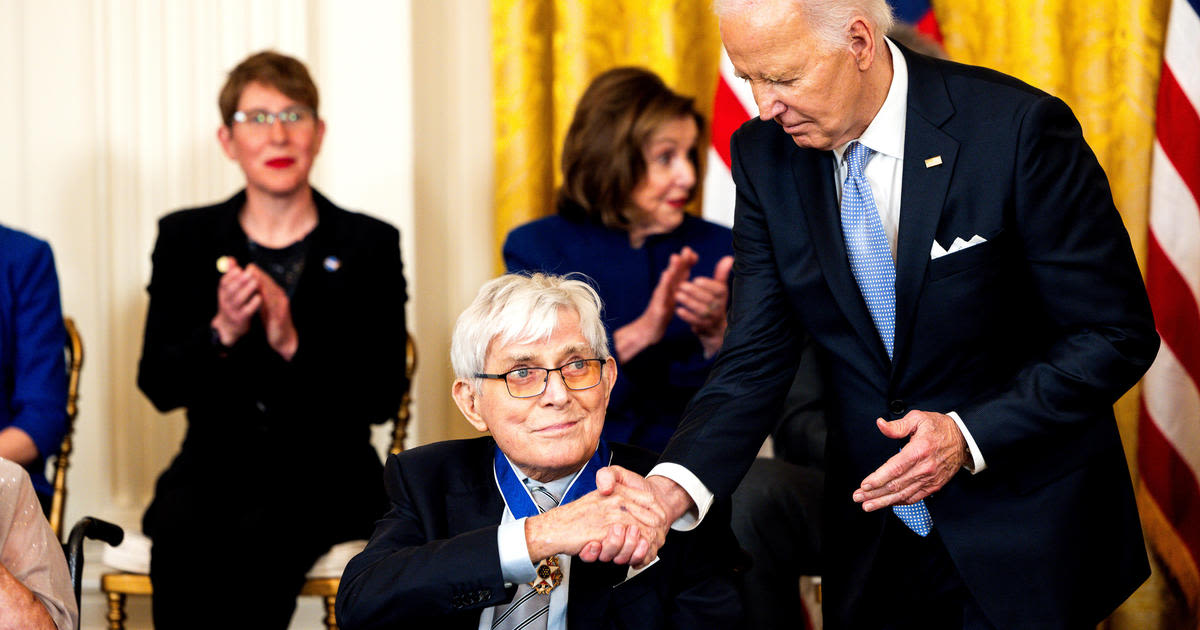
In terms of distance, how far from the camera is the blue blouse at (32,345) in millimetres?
3439

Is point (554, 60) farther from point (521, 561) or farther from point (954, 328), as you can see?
point (521, 561)

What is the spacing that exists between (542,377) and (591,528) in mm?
343

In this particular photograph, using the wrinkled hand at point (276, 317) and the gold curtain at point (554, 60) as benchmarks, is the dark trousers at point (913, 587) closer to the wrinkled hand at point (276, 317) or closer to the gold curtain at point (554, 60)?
the wrinkled hand at point (276, 317)

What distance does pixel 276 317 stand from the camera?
3.54 m

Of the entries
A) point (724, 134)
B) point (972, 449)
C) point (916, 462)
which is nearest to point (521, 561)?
point (916, 462)

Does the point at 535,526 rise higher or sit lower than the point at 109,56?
lower

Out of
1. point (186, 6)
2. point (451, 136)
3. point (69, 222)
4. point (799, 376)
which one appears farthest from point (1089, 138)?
point (69, 222)

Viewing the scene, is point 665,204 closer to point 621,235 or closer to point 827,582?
point 621,235

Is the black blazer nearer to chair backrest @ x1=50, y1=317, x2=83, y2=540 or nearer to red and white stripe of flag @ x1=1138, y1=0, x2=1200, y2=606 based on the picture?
chair backrest @ x1=50, y1=317, x2=83, y2=540

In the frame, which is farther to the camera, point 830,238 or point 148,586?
point 148,586

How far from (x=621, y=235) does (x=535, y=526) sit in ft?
6.23

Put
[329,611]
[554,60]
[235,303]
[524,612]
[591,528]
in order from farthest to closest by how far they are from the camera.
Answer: [554,60] < [329,611] < [235,303] < [524,612] < [591,528]

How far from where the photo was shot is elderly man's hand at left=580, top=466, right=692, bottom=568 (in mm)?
2043

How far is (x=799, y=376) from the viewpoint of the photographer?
11.5 feet
